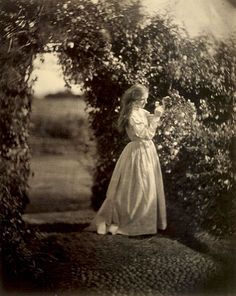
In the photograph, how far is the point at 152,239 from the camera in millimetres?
1660

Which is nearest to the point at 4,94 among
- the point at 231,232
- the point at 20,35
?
the point at 20,35

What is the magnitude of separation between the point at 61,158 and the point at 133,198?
28cm

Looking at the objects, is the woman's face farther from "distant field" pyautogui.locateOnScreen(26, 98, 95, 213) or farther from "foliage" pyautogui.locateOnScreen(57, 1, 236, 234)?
"distant field" pyautogui.locateOnScreen(26, 98, 95, 213)

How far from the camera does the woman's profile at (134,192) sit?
1.65 m

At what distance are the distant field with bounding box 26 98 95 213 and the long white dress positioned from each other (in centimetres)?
8

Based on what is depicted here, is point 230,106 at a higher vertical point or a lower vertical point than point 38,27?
lower

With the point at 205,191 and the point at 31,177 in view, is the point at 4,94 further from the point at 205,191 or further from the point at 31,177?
the point at 205,191

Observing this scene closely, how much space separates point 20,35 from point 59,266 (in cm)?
81

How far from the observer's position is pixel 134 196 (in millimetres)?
1655

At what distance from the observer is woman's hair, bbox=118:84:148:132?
5.45 ft

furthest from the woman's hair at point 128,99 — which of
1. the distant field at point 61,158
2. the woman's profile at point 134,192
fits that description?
the distant field at point 61,158

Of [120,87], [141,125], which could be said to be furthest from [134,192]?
[120,87]

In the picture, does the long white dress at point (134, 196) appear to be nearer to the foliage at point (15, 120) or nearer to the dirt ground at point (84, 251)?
the dirt ground at point (84, 251)

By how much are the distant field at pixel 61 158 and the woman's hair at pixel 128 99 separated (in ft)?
0.40
